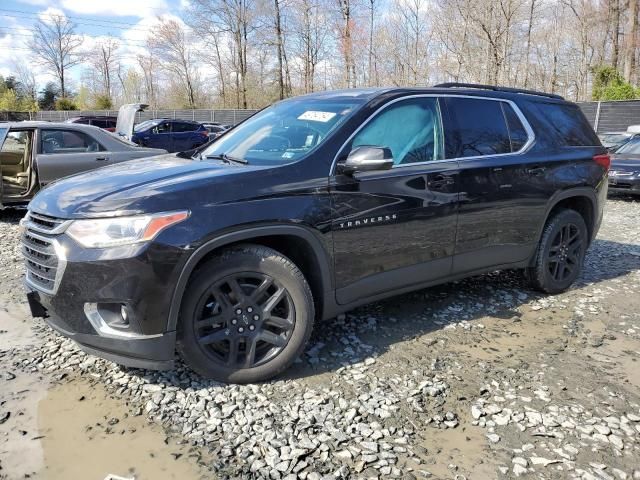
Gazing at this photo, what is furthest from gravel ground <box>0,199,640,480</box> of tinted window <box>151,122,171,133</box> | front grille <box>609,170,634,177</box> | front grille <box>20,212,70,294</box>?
tinted window <box>151,122,171,133</box>

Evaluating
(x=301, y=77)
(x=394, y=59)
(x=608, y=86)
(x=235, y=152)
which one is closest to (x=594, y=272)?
(x=235, y=152)

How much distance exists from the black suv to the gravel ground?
33cm

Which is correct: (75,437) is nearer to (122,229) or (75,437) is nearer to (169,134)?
(122,229)

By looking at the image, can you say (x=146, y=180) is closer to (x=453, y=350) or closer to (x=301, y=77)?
(x=453, y=350)

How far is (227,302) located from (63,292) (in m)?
0.89

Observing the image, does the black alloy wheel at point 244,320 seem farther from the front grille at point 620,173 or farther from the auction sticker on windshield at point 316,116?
the front grille at point 620,173

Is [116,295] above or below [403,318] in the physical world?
above

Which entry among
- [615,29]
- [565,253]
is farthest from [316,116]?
[615,29]

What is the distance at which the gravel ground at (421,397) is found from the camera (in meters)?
2.58

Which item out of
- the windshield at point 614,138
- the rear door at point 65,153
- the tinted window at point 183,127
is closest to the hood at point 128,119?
the rear door at point 65,153

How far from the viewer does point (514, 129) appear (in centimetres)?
448

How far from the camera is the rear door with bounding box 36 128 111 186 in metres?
7.64

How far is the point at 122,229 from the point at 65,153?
592cm

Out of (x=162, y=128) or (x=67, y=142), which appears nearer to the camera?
(x=67, y=142)
